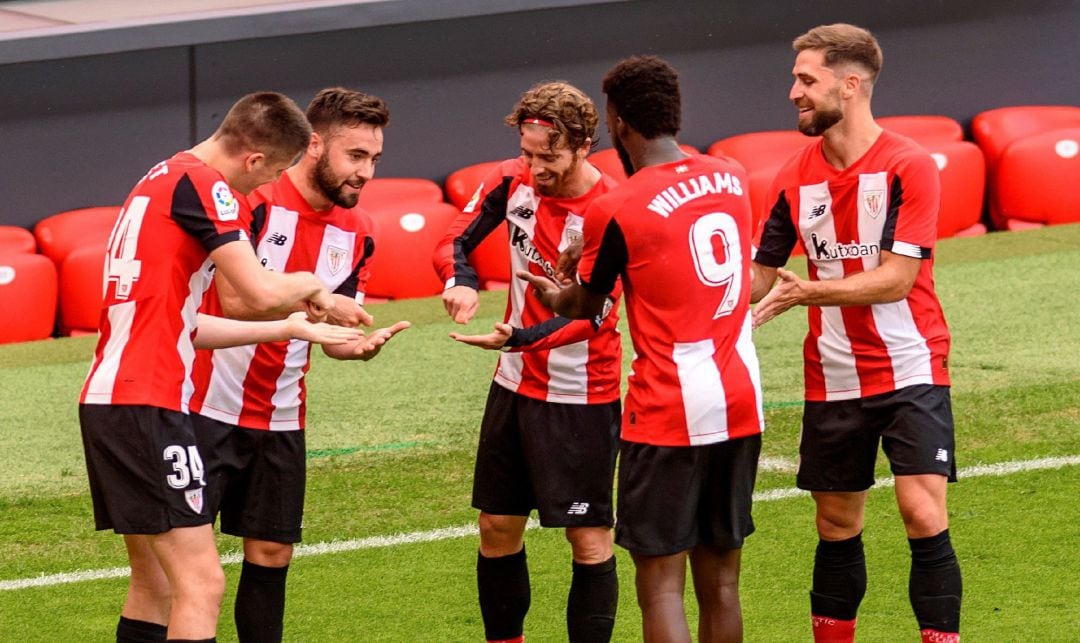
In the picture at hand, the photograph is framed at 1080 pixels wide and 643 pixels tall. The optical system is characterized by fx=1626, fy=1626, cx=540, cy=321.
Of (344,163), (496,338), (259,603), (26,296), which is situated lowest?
(259,603)

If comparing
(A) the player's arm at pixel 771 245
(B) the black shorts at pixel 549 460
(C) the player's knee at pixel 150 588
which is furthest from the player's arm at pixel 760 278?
(C) the player's knee at pixel 150 588

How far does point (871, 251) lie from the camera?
5.38 meters

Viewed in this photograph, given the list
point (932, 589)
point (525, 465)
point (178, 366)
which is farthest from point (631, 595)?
point (178, 366)

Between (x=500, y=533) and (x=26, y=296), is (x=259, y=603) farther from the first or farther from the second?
(x=26, y=296)

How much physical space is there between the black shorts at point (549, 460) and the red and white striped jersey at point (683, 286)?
26.0 inches

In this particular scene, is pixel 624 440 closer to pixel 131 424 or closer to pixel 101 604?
pixel 131 424

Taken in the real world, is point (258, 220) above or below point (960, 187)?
above

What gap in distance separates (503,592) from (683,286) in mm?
1469

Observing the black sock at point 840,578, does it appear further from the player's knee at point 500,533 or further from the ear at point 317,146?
the ear at point 317,146

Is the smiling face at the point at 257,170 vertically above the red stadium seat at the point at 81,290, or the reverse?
the smiling face at the point at 257,170

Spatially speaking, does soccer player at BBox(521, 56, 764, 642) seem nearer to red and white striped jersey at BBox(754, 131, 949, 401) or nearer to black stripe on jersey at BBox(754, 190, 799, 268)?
red and white striped jersey at BBox(754, 131, 949, 401)

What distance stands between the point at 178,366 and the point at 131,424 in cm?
22

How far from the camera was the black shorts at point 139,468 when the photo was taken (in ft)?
15.2

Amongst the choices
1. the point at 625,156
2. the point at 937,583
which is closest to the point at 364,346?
the point at 625,156
